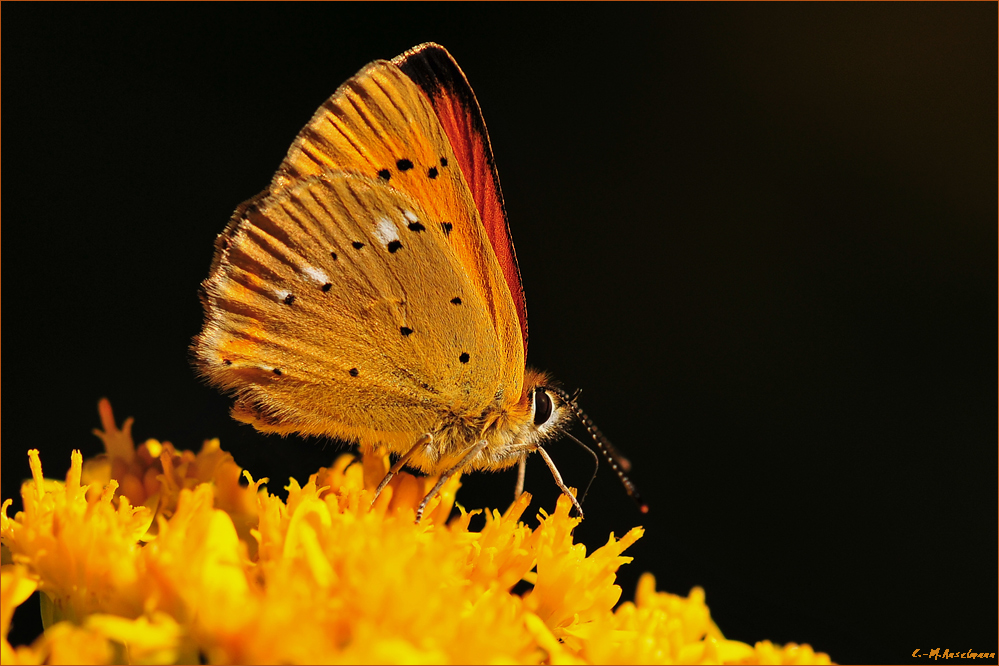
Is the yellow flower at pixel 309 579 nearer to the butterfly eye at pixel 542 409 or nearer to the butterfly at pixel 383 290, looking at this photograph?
the butterfly at pixel 383 290

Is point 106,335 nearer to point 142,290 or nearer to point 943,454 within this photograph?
point 142,290

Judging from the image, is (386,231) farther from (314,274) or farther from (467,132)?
(467,132)

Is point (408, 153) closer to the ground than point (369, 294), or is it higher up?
higher up

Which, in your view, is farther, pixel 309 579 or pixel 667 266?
pixel 667 266

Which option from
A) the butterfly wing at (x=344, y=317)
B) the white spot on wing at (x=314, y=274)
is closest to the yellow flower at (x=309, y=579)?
the butterfly wing at (x=344, y=317)

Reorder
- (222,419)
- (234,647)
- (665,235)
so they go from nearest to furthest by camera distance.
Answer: (234,647), (222,419), (665,235)

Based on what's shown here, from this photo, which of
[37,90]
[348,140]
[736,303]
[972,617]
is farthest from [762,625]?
[37,90]

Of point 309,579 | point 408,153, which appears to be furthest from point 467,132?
point 309,579

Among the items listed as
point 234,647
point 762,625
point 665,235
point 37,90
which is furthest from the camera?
point 665,235
